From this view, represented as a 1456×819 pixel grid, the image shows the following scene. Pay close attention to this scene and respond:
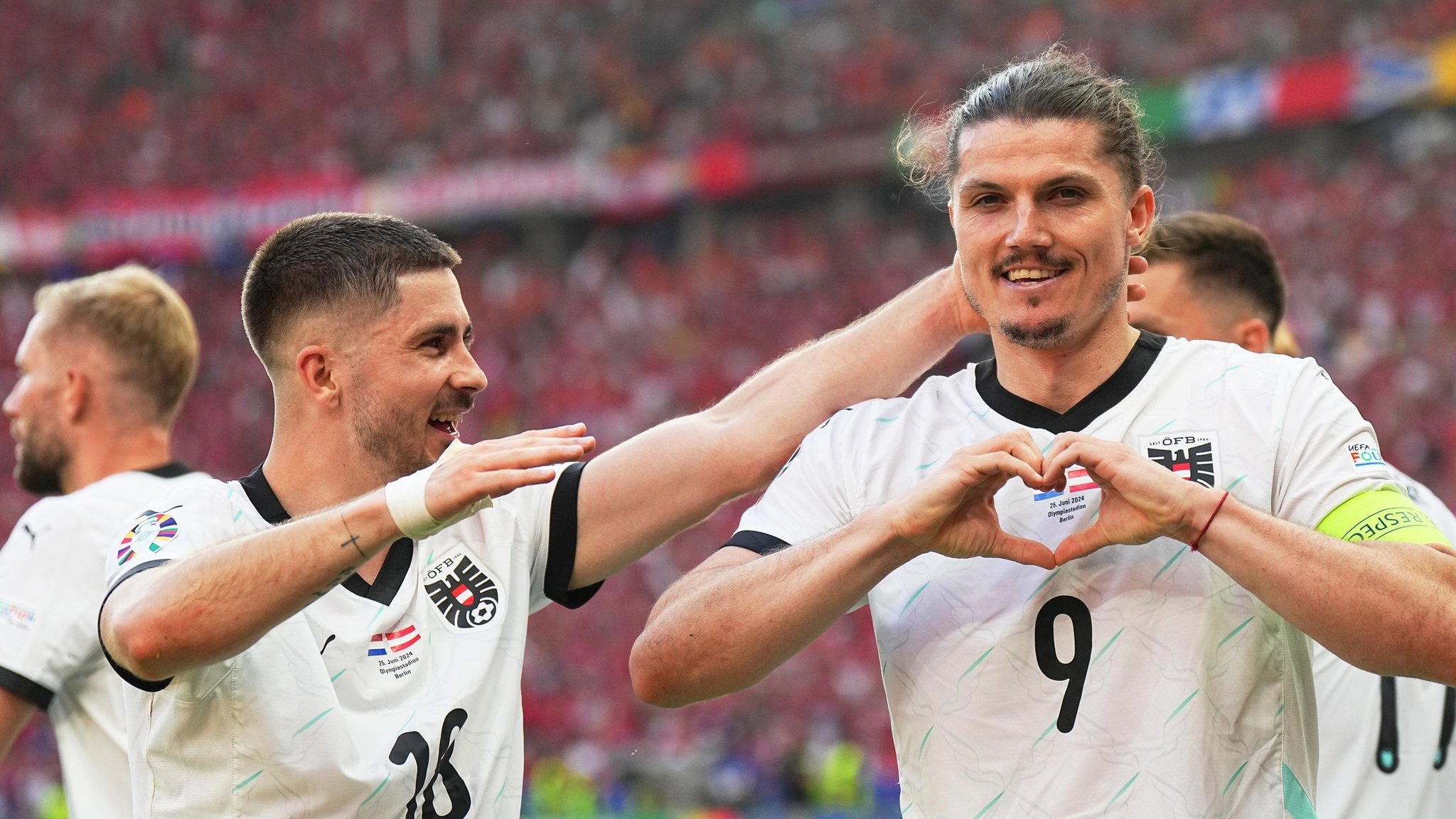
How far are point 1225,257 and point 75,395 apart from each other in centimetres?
328

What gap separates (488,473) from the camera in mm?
2816

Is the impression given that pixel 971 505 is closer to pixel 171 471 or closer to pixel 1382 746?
pixel 1382 746

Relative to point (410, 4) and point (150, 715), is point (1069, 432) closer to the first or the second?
point (150, 715)

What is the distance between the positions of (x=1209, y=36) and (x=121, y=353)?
2368cm

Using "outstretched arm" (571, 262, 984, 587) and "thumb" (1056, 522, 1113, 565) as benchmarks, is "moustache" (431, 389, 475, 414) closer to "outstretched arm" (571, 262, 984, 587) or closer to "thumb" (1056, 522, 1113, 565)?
"outstretched arm" (571, 262, 984, 587)

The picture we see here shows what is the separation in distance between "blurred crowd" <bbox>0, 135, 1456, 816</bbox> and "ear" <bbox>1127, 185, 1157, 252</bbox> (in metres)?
8.75

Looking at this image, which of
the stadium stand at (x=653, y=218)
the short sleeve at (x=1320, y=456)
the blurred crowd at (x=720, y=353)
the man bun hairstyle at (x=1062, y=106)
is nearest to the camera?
the short sleeve at (x=1320, y=456)

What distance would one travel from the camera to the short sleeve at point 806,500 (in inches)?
120

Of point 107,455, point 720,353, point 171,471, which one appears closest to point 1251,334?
point 171,471

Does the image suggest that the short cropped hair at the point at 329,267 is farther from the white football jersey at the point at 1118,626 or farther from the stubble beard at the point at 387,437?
the white football jersey at the point at 1118,626

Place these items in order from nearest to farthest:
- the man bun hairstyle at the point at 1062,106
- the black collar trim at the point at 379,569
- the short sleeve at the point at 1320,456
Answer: the short sleeve at the point at 1320,456, the man bun hairstyle at the point at 1062,106, the black collar trim at the point at 379,569

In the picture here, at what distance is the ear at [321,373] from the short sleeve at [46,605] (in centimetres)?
107

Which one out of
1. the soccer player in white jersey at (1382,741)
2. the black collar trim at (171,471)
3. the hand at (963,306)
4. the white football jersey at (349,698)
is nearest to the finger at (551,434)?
the white football jersey at (349,698)

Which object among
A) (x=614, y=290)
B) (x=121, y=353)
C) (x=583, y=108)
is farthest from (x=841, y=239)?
(x=121, y=353)
